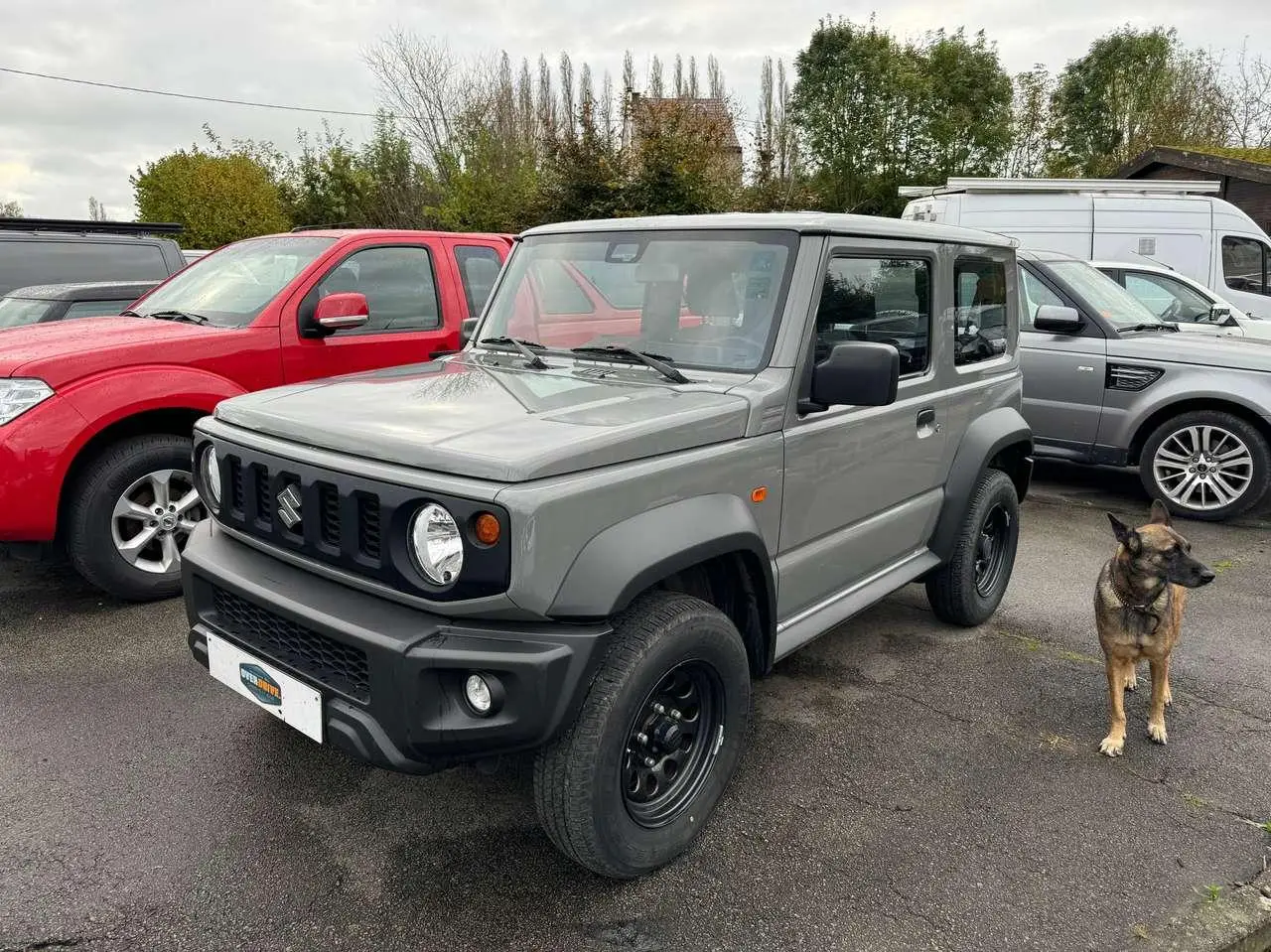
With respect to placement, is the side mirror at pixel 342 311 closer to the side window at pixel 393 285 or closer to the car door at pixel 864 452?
the side window at pixel 393 285

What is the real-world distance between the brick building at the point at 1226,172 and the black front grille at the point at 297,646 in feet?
56.3

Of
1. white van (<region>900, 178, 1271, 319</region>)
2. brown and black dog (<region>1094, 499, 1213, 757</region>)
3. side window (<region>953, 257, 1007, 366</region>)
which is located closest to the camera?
brown and black dog (<region>1094, 499, 1213, 757</region>)

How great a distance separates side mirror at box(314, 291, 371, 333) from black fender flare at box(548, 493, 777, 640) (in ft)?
9.33

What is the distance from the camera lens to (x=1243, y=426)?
6398mm

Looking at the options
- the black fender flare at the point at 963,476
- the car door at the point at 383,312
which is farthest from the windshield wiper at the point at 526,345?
the black fender flare at the point at 963,476

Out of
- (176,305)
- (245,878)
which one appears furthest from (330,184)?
(245,878)

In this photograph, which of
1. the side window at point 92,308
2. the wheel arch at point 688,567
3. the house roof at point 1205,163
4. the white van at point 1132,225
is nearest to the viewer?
the wheel arch at point 688,567

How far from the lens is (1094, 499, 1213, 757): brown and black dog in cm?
316

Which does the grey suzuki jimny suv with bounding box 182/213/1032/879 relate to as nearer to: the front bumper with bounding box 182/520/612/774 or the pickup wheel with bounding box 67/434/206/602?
the front bumper with bounding box 182/520/612/774

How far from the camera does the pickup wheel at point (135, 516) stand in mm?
4145

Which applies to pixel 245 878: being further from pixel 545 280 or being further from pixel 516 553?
pixel 545 280

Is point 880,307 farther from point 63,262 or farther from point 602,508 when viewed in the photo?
point 63,262

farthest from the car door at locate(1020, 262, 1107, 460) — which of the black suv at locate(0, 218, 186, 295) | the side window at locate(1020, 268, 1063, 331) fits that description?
the black suv at locate(0, 218, 186, 295)

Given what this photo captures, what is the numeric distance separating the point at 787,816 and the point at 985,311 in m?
2.61
